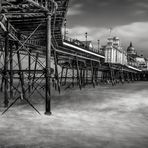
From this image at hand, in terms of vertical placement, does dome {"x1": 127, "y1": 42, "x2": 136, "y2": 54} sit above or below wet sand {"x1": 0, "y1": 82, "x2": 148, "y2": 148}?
above

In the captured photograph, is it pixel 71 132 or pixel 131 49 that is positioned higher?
pixel 131 49

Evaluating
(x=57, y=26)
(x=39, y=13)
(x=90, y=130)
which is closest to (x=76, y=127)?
(x=90, y=130)

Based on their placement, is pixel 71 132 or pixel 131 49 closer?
pixel 71 132

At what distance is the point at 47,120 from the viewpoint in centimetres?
704

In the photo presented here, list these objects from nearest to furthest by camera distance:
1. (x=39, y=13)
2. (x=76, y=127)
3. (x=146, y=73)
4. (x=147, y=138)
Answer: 1. (x=147, y=138)
2. (x=76, y=127)
3. (x=39, y=13)
4. (x=146, y=73)

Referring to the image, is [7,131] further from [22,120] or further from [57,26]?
[57,26]

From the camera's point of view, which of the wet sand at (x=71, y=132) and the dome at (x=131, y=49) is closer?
the wet sand at (x=71, y=132)

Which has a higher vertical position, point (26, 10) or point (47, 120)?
point (26, 10)

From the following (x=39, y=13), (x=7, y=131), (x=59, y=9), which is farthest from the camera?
(x=59, y=9)

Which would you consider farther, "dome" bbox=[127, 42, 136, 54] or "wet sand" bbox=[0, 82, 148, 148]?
"dome" bbox=[127, 42, 136, 54]

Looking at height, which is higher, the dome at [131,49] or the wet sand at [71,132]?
the dome at [131,49]

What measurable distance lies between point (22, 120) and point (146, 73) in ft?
238

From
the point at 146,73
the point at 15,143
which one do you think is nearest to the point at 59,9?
the point at 15,143

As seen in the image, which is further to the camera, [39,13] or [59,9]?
[59,9]
